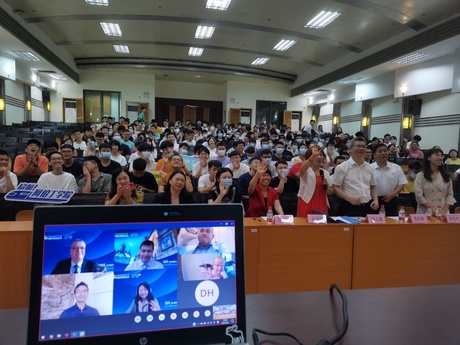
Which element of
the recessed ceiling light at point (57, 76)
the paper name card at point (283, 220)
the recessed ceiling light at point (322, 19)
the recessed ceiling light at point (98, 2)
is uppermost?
the recessed ceiling light at point (98, 2)

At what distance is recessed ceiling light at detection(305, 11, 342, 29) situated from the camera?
9.45m

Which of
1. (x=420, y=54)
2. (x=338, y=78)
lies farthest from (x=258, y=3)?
(x=338, y=78)

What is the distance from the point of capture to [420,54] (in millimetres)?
10195

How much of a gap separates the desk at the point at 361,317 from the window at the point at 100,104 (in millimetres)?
18982

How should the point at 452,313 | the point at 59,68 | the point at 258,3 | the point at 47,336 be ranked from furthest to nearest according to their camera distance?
1. the point at 59,68
2. the point at 258,3
3. the point at 452,313
4. the point at 47,336

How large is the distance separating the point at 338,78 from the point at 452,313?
14710mm

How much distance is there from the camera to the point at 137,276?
717 mm

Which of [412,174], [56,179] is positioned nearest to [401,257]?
[412,174]

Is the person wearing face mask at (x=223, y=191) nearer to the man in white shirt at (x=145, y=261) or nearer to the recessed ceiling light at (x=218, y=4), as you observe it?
the man in white shirt at (x=145, y=261)

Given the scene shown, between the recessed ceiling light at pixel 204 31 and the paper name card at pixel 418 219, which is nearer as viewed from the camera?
the paper name card at pixel 418 219

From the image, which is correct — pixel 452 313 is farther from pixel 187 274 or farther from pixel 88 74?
pixel 88 74

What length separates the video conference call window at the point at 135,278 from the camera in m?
0.69

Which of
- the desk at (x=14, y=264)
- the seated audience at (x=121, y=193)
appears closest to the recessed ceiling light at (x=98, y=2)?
the seated audience at (x=121, y=193)

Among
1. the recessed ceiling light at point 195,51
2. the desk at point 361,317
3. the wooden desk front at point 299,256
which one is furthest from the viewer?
the recessed ceiling light at point 195,51
